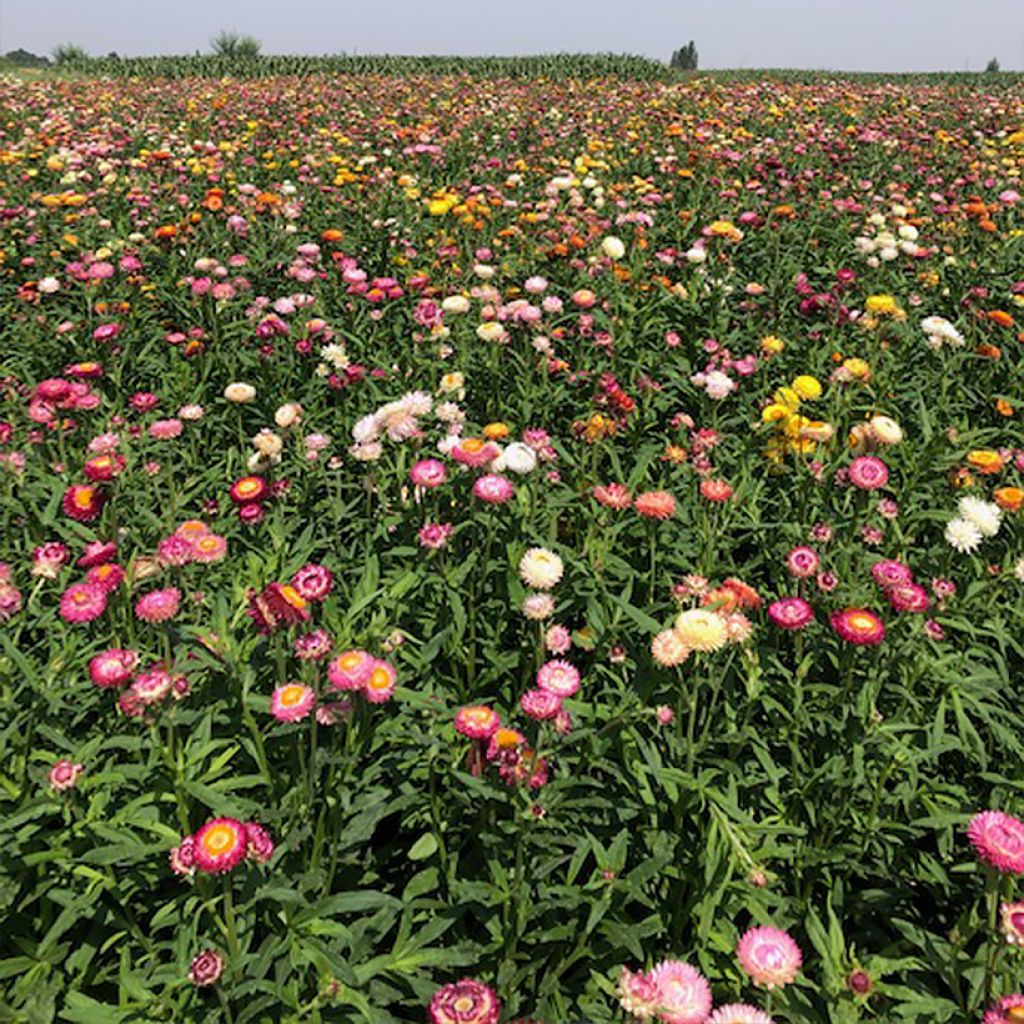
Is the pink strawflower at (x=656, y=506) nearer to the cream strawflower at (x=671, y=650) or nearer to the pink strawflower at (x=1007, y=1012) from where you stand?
the cream strawflower at (x=671, y=650)

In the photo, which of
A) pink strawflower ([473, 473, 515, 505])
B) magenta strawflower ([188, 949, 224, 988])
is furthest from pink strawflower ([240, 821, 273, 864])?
pink strawflower ([473, 473, 515, 505])

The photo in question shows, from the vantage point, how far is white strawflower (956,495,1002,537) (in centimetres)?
265

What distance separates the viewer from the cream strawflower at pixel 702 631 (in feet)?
6.31

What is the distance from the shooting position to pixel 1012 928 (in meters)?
1.49

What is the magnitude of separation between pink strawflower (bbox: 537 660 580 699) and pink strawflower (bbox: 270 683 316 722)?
1.90ft

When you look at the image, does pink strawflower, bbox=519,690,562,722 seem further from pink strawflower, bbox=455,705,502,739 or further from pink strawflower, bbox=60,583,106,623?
pink strawflower, bbox=60,583,106,623

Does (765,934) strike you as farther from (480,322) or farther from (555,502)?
(480,322)

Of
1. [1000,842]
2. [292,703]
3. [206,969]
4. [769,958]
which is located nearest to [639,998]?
[769,958]

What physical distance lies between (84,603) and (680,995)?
180 centimetres

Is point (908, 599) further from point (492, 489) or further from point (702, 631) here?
point (492, 489)

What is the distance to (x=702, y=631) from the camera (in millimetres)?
1938

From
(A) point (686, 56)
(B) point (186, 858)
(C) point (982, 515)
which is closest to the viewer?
(B) point (186, 858)

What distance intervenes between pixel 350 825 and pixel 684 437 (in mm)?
2286

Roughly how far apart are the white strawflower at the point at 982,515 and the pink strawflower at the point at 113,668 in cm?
265
